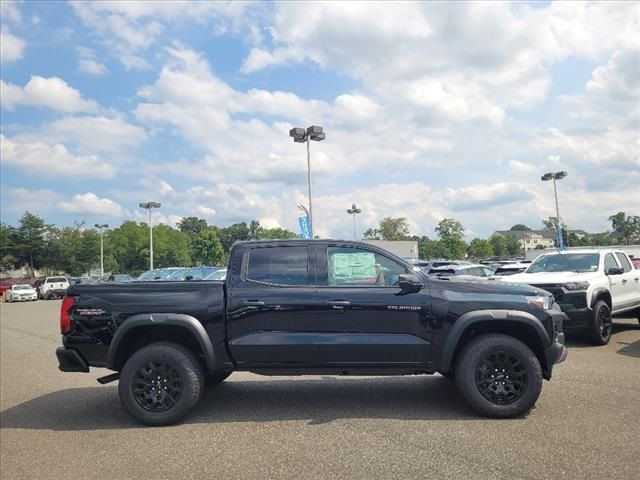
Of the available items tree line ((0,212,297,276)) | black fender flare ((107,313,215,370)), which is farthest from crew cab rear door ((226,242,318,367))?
tree line ((0,212,297,276))

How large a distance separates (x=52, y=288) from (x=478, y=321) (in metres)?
40.7

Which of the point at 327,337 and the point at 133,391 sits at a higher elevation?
the point at 327,337

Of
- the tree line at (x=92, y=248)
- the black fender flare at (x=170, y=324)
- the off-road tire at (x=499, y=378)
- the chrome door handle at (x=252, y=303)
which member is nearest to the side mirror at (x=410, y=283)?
the off-road tire at (x=499, y=378)

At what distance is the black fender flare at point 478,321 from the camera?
5.35 m

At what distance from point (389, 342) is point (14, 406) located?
473 centimetres

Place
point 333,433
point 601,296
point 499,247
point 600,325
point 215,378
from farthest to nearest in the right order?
1. point 499,247
2. point 601,296
3. point 600,325
4. point 215,378
5. point 333,433

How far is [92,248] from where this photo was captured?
71.6 meters

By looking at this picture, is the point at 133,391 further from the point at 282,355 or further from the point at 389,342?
the point at 389,342

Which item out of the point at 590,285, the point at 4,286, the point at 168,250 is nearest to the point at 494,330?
the point at 590,285

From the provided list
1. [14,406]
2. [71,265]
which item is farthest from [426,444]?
[71,265]

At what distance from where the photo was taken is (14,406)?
6578mm

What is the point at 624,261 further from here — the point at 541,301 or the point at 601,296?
the point at 541,301

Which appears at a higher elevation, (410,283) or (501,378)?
(410,283)

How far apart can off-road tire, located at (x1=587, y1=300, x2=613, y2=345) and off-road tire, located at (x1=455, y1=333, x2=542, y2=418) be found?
15.1ft
